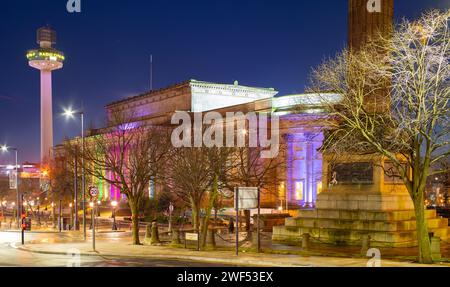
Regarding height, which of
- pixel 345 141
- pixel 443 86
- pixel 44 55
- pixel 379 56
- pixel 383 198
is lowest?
pixel 383 198

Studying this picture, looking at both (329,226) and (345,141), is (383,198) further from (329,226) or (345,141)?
(345,141)

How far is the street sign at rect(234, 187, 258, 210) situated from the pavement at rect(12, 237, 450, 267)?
7.21 ft

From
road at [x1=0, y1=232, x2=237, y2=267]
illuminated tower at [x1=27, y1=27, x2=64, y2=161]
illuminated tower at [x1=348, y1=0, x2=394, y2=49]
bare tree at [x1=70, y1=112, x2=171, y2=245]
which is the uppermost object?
illuminated tower at [x1=27, y1=27, x2=64, y2=161]

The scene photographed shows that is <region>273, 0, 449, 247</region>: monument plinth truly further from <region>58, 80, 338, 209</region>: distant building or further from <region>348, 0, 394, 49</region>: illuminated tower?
<region>58, 80, 338, 209</region>: distant building

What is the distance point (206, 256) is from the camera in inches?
1013

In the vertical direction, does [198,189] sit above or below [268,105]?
below

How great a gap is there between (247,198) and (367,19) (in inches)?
440

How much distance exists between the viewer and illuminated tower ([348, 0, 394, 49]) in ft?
95.5

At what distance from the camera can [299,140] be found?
282 ft

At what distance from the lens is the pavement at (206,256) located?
21562mm

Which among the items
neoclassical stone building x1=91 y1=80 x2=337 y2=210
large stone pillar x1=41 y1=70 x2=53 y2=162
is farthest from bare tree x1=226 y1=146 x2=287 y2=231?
large stone pillar x1=41 y1=70 x2=53 y2=162

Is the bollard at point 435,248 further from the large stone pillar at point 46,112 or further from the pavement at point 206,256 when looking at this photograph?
the large stone pillar at point 46,112
